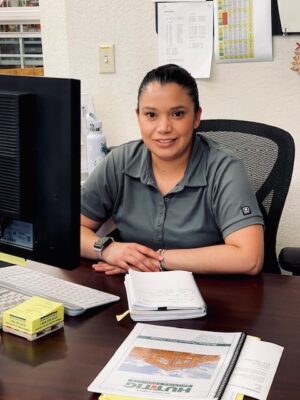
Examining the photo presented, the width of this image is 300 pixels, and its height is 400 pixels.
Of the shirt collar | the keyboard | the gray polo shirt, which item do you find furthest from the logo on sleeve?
the keyboard

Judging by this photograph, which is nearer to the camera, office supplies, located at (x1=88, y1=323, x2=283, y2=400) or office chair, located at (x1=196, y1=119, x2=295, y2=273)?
office supplies, located at (x1=88, y1=323, x2=283, y2=400)

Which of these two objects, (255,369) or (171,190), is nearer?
(255,369)

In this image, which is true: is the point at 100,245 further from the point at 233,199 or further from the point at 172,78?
the point at 172,78

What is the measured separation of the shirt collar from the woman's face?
54 millimetres

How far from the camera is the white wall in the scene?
7.43 ft

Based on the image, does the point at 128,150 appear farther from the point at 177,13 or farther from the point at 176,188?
the point at 177,13

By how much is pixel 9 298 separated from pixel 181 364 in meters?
0.43

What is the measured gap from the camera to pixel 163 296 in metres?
1.23

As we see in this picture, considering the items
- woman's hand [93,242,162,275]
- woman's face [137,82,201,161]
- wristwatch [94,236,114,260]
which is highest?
woman's face [137,82,201,161]

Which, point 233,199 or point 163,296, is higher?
point 233,199

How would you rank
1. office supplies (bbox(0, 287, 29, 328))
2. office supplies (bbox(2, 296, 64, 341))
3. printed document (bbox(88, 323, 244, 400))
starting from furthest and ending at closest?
1. office supplies (bbox(0, 287, 29, 328))
2. office supplies (bbox(2, 296, 64, 341))
3. printed document (bbox(88, 323, 244, 400))

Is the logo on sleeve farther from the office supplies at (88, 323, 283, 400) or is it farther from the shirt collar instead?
the office supplies at (88, 323, 283, 400)

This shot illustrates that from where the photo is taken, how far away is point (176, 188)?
163cm

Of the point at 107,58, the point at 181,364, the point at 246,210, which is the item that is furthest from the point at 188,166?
the point at 107,58
